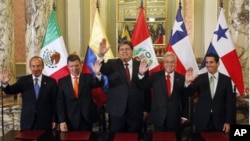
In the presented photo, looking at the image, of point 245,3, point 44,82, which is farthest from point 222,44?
point 44,82

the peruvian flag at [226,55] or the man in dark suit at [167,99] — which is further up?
the peruvian flag at [226,55]

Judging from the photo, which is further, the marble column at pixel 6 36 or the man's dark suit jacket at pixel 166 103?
the marble column at pixel 6 36

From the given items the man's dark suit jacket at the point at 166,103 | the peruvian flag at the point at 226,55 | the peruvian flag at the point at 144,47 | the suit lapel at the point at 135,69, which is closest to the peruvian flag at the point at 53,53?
the peruvian flag at the point at 144,47

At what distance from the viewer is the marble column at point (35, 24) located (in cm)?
A: 693

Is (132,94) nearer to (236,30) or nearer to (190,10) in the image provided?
(236,30)

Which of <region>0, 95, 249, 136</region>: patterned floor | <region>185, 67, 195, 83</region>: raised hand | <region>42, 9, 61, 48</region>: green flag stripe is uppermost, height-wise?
<region>42, 9, 61, 48</region>: green flag stripe

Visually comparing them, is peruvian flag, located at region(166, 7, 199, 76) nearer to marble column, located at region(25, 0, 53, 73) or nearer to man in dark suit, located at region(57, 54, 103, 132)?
man in dark suit, located at region(57, 54, 103, 132)

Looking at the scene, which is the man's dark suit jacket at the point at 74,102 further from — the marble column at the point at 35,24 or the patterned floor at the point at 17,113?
the marble column at the point at 35,24

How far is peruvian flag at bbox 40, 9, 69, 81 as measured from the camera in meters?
6.49

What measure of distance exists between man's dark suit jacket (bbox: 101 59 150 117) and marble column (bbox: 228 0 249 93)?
6.62 ft

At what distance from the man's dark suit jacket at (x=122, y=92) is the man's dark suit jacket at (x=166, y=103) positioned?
0.17 m

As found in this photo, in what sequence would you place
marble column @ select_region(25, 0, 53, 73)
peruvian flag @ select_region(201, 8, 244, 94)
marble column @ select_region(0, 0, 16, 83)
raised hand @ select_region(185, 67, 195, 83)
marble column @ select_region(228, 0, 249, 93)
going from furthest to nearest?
1. marble column @ select_region(25, 0, 53, 73)
2. marble column @ select_region(0, 0, 16, 83)
3. marble column @ select_region(228, 0, 249, 93)
4. peruvian flag @ select_region(201, 8, 244, 94)
5. raised hand @ select_region(185, 67, 195, 83)

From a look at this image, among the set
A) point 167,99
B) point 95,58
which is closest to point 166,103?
point 167,99

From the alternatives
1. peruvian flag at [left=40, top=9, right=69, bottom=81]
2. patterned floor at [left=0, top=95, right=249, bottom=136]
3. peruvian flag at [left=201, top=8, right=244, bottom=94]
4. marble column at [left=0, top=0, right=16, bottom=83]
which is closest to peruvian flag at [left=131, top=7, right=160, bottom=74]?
peruvian flag at [left=201, top=8, right=244, bottom=94]
